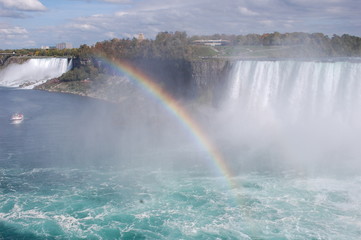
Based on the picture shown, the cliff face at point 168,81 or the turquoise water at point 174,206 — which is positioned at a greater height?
the cliff face at point 168,81

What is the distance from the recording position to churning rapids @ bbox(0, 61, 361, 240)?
1550 cm

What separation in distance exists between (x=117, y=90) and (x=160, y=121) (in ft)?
59.8

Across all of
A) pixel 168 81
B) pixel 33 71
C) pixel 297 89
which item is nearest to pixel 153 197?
pixel 297 89

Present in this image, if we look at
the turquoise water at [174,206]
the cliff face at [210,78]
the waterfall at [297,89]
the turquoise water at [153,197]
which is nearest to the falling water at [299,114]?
the waterfall at [297,89]

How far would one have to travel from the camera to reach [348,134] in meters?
26.6

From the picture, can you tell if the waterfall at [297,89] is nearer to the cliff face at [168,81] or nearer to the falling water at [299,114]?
the falling water at [299,114]

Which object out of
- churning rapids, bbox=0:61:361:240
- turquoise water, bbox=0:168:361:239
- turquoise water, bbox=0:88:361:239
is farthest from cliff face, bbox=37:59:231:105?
turquoise water, bbox=0:168:361:239

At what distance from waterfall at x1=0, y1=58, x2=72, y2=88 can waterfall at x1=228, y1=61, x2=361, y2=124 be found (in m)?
44.2

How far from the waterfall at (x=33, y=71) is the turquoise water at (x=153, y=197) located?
46011 millimetres

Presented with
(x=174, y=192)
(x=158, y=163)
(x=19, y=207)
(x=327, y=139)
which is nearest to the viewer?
(x=19, y=207)

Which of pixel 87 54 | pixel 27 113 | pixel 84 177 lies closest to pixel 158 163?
pixel 84 177

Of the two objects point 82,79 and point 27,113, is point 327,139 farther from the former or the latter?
point 82,79

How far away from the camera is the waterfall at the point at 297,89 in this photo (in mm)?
27469

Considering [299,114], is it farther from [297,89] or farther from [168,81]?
[168,81]
